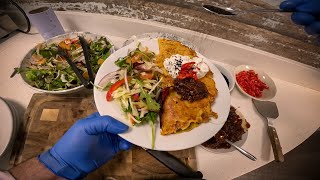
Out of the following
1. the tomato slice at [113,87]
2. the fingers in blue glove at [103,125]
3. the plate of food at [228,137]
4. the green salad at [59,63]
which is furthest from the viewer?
the green salad at [59,63]

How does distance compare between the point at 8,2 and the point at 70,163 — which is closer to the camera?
the point at 70,163

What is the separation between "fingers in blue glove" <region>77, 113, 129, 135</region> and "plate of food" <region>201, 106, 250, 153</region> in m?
0.64

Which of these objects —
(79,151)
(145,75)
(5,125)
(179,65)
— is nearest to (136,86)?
(145,75)

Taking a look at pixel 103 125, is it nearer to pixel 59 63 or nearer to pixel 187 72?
pixel 187 72

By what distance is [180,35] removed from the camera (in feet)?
6.12

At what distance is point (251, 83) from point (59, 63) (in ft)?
4.86

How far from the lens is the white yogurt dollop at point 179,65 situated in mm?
1347

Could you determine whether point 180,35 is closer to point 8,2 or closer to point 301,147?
point 301,147

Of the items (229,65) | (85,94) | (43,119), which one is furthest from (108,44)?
(229,65)

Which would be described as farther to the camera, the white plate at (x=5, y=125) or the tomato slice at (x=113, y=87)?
the white plate at (x=5, y=125)

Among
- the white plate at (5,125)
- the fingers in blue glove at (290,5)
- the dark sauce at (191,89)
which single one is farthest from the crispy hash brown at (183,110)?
the white plate at (5,125)

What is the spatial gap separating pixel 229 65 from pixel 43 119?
1.53 metres

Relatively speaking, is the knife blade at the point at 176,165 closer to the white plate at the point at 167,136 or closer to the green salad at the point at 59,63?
the white plate at the point at 167,136

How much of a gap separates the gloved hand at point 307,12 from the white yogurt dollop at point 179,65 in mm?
578
